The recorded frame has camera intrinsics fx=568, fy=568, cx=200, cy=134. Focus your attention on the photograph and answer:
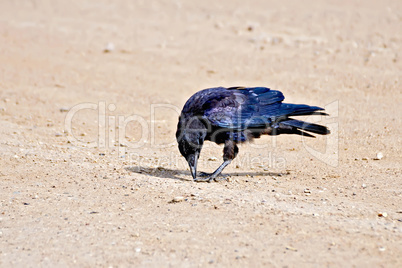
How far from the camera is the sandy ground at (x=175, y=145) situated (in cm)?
475

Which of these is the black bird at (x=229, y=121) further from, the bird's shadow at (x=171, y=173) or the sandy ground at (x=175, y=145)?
the sandy ground at (x=175, y=145)

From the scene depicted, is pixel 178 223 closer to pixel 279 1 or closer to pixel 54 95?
pixel 54 95

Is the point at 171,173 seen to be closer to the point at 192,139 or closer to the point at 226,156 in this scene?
the point at 192,139

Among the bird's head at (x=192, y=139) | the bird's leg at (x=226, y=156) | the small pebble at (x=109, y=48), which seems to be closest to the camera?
the bird's head at (x=192, y=139)

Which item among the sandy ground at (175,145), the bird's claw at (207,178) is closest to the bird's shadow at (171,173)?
the sandy ground at (175,145)

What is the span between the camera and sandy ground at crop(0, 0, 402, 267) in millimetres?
4754

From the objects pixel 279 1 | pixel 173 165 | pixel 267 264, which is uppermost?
pixel 279 1

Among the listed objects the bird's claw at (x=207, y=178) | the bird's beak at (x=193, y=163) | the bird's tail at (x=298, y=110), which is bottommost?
the bird's claw at (x=207, y=178)

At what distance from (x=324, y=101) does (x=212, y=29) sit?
4.49m

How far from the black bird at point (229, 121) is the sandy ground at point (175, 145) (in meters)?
0.43

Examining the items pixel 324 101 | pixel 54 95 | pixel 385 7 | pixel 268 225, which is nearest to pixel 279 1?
pixel 385 7

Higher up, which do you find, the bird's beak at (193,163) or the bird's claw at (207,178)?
the bird's beak at (193,163)

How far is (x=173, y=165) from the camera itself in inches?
290

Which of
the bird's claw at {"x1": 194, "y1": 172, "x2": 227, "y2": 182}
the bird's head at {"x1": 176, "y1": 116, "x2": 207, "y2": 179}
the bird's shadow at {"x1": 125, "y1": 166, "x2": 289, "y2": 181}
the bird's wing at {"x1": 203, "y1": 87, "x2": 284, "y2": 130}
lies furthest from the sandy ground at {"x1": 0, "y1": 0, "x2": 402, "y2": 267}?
the bird's wing at {"x1": 203, "y1": 87, "x2": 284, "y2": 130}
